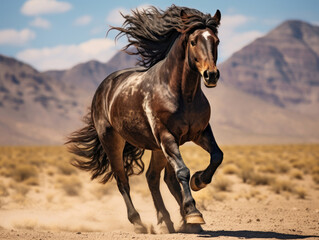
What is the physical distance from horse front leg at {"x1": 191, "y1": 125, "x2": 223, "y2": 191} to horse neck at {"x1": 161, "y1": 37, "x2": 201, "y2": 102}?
0.57 m

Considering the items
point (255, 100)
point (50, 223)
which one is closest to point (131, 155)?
point (50, 223)

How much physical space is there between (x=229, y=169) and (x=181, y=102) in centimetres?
1555

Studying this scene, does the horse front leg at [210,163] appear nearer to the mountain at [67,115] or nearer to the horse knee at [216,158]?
the horse knee at [216,158]

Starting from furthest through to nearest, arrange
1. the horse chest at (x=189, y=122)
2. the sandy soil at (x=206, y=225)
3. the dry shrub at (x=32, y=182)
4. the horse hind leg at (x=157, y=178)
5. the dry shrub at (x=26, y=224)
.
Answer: the dry shrub at (x=32, y=182) < the dry shrub at (x=26, y=224) < the horse hind leg at (x=157, y=178) < the sandy soil at (x=206, y=225) < the horse chest at (x=189, y=122)

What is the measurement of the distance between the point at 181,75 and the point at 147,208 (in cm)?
635

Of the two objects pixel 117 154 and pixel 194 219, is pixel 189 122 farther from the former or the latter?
pixel 117 154

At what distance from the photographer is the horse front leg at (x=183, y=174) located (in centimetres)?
565

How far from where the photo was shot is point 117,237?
6723 millimetres

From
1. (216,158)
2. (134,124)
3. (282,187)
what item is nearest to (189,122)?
(216,158)

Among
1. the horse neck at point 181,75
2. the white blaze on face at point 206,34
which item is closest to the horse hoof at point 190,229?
the horse neck at point 181,75

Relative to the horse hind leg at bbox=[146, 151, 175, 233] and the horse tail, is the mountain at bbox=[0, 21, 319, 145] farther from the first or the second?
the horse hind leg at bbox=[146, 151, 175, 233]

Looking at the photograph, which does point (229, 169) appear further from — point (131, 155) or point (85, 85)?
point (85, 85)

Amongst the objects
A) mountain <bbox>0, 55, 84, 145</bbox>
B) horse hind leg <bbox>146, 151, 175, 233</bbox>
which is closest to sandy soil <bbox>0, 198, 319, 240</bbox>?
horse hind leg <bbox>146, 151, 175, 233</bbox>

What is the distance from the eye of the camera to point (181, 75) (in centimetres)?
623
